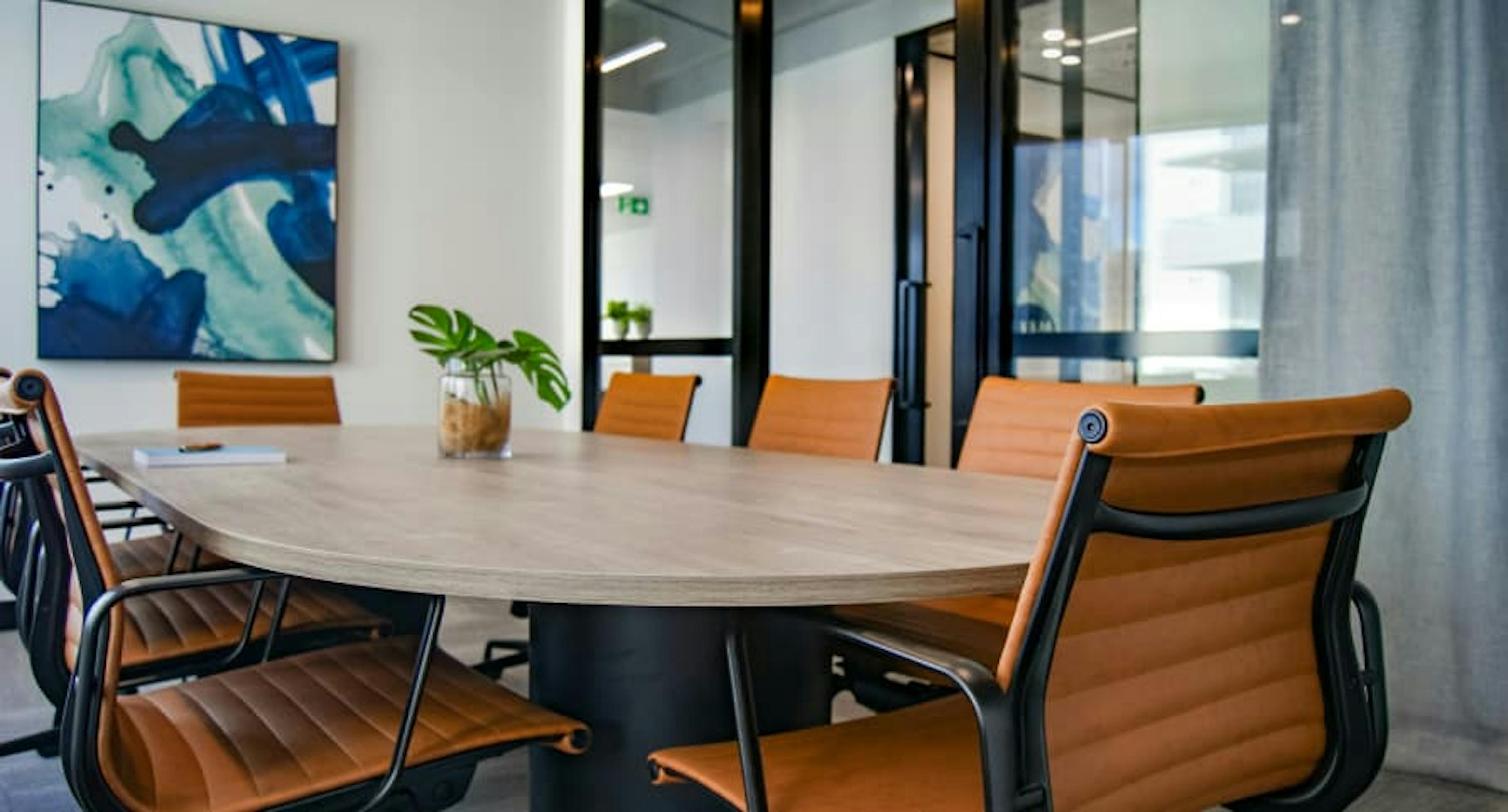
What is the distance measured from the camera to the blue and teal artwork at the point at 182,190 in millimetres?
4641

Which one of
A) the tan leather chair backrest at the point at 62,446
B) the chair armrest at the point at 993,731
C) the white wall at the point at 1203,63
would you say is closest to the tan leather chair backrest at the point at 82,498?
the tan leather chair backrest at the point at 62,446

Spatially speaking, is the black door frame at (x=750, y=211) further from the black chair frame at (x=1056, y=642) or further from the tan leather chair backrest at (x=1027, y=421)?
the black chair frame at (x=1056, y=642)

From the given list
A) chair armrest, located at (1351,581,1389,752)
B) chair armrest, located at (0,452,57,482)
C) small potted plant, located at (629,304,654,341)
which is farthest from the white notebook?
small potted plant, located at (629,304,654,341)

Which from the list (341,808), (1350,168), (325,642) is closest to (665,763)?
(341,808)

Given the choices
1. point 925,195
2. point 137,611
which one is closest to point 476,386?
point 137,611

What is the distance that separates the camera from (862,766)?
55.4 inches

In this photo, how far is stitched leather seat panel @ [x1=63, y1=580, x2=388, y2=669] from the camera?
2.11 m

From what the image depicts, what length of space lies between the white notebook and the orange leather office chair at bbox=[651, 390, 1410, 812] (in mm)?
1392

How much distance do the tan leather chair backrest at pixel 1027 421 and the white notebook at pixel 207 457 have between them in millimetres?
1526

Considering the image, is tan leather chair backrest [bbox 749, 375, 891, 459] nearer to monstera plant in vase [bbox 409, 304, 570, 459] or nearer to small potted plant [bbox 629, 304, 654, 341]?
monstera plant in vase [bbox 409, 304, 570, 459]

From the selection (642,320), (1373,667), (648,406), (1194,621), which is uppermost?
(642,320)

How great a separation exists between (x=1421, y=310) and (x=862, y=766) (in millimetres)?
2153

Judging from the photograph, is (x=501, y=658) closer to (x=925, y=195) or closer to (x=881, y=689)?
(x=881, y=689)

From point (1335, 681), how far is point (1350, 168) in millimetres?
1986
